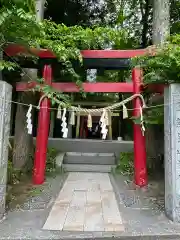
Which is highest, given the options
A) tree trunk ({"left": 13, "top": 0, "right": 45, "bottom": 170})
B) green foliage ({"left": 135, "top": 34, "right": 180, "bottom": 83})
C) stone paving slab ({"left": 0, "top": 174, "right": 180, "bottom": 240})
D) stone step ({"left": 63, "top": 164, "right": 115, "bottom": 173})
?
green foliage ({"left": 135, "top": 34, "right": 180, "bottom": 83})

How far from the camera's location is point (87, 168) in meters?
9.98

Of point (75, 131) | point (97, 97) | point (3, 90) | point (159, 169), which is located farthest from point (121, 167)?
point (75, 131)

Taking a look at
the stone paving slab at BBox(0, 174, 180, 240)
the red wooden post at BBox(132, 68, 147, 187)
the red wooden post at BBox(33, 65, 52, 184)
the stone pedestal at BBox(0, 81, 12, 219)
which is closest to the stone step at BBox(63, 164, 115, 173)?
the red wooden post at BBox(33, 65, 52, 184)

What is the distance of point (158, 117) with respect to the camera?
698 cm

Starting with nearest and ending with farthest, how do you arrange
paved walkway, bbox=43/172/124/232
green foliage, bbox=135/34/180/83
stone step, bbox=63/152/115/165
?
paved walkway, bbox=43/172/124/232
green foliage, bbox=135/34/180/83
stone step, bbox=63/152/115/165

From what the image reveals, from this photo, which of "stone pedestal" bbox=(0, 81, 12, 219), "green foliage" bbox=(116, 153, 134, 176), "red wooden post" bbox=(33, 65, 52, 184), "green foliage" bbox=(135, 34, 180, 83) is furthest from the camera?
"green foliage" bbox=(116, 153, 134, 176)

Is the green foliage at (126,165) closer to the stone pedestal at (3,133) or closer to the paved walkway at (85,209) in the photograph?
the paved walkway at (85,209)

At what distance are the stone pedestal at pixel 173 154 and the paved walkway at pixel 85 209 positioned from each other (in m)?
1.02

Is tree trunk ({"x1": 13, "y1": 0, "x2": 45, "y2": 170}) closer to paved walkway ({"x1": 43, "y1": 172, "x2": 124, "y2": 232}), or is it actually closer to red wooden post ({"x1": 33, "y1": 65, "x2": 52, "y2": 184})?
red wooden post ({"x1": 33, "y1": 65, "x2": 52, "y2": 184})

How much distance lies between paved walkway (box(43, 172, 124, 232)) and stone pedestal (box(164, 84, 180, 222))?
1024mm

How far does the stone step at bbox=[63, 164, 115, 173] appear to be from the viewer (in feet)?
32.4

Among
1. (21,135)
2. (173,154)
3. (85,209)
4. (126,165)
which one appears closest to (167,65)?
(173,154)

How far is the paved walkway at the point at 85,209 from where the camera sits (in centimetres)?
472

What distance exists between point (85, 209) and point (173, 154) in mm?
2146
